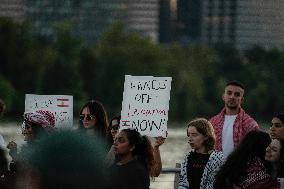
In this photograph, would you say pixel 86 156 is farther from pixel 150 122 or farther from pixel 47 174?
pixel 150 122

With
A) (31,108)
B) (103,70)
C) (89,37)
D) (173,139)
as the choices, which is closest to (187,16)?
(89,37)

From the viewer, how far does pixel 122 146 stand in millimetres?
5344

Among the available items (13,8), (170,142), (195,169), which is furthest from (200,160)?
(13,8)

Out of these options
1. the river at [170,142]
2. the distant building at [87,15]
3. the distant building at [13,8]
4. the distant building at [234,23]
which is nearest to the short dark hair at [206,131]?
the river at [170,142]

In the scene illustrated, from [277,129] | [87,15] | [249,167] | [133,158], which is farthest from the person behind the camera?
[87,15]

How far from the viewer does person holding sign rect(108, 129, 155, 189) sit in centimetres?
476

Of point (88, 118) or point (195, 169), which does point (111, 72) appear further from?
point (195, 169)

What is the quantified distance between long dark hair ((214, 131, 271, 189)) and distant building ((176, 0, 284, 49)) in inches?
4702

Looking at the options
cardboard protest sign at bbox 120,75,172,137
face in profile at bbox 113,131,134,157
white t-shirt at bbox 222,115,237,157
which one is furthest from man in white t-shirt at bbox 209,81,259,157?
face in profile at bbox 113,131,134,157

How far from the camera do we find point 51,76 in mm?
79125

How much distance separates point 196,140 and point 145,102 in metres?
1.98

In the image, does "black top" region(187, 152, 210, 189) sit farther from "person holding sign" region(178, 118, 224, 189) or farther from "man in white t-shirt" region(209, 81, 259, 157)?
"man in white t-shirt" region(209, 81, 259, 157)

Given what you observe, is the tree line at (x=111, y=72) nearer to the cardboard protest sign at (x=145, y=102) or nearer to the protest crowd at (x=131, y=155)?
the cardboard protest sign at (x=145, y=102)

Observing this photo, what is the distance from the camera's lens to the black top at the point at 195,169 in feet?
20.4
